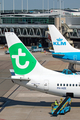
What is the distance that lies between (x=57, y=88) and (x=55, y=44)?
2068 centimetres

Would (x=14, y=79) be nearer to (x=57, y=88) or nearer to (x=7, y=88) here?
(x=57, y=88)

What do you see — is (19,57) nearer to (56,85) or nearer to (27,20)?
(56,85)

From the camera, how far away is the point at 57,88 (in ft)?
78.4

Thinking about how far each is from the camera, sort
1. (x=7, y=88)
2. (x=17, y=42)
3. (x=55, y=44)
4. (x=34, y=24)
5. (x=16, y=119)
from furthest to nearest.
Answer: (x=34, y=24) → (x=55, y=44) → (x=7, y=88) → (x=17, y=42) → (x=16, y=119)

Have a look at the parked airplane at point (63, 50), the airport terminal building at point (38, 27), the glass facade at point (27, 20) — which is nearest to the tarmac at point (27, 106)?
the parked airplane at point (63, 50)

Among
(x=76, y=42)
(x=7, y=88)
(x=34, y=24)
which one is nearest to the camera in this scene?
(x=7, y=88)

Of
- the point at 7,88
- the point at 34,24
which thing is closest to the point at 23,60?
the point at 7,88

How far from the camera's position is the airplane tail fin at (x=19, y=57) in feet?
77.8

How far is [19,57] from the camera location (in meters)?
24.0

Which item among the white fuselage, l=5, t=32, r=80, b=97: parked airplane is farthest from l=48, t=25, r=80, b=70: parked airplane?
A: the white fuselage

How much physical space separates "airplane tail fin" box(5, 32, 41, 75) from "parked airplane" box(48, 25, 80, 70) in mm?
19023

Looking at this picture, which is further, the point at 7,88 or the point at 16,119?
the point at 7,88

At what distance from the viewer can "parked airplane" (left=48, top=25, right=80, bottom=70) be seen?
4258cm

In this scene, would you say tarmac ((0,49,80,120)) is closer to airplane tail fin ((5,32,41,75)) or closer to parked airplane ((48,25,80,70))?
airplane tail fin ((5,32,41,75))
